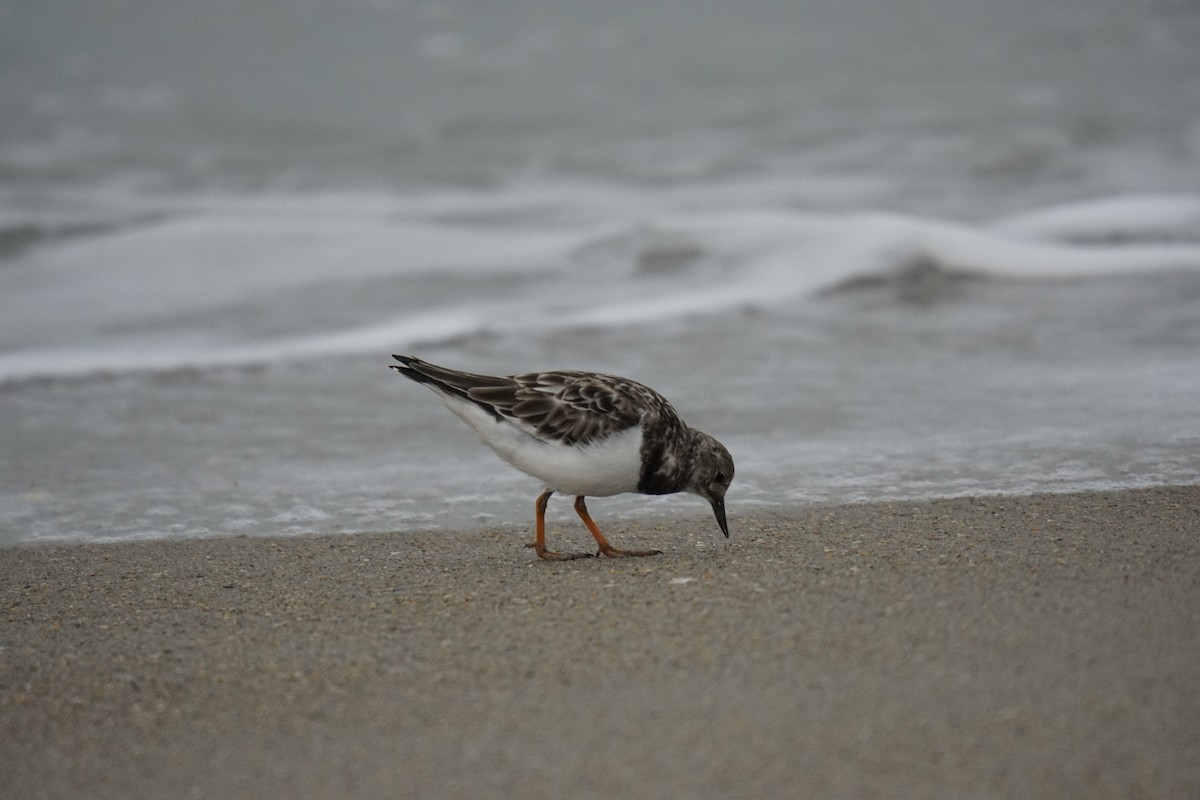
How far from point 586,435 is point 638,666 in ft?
3.53

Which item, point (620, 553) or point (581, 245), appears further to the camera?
point (581, 245)

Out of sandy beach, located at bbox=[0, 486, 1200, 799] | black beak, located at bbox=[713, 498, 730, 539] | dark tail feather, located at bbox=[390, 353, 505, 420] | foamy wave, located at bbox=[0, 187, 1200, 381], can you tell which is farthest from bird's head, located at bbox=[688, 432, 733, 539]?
foamy wave, located at bbox=[0, 187, 1200, 381]

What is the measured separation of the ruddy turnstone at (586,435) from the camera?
3.92 meters

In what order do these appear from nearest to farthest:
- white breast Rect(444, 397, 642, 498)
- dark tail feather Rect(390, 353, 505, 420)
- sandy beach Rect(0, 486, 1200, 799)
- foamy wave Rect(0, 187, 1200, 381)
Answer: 1. sandy beach Rect(0, 486, 1200, 799)
2. white breast Rect(444, 397, 642, 498)
3. dark tail feather Rect(390, 353, 505, 420)
4. foamy wave Rect(0, 187, 1200, 381)

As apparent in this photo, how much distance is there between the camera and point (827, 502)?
450 centimetres

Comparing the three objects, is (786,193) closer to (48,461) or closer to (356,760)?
(48,461)

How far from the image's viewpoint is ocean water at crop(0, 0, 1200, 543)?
5.17m

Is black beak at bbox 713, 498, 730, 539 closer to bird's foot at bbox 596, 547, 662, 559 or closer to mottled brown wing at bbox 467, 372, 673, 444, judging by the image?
bird's foot at bbox 596, 547, 662, 559

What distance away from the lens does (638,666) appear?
2975 millimetres

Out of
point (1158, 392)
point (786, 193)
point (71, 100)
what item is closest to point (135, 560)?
point (1158, 392)

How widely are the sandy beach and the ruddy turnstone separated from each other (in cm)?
25

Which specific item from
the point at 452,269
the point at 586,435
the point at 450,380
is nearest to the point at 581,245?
the point at 452,269

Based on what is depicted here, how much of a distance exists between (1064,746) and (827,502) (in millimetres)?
2013

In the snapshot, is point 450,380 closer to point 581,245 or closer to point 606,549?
point 606,549
